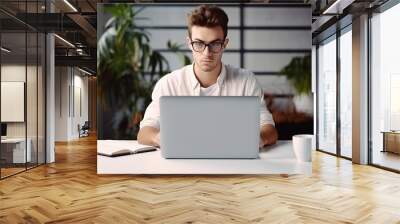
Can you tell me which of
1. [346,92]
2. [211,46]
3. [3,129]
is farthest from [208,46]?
[346,92]

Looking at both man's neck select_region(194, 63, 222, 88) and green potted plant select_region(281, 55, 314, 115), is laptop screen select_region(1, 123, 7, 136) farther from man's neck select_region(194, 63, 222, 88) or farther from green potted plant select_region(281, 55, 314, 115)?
green potted plant select_region(281, 55, 314, 115)

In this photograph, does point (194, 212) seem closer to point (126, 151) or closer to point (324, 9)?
point (126, 151)

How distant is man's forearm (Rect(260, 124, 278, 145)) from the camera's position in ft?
13.8

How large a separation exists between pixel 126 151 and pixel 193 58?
1219 millimetres

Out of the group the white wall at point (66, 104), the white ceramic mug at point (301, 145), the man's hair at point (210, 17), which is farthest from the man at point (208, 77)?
the white wall at point (66, 104)

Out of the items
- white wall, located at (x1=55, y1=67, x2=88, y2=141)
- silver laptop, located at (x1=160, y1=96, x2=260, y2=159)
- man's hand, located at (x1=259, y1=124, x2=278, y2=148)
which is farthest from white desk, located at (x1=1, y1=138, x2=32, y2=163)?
white wall, located at (x1=55, y1=67, x2=88, y2=141)

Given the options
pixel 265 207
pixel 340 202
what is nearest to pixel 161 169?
pixel 265 207

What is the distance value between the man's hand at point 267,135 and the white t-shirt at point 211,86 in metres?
0.05

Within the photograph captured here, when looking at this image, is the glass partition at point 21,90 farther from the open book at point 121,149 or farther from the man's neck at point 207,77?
the man's neck at point 207,77

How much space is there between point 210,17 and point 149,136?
1.42 meters

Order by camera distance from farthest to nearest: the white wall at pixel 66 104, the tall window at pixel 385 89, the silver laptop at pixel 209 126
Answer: the white wall at pixel 66 104 < the tall window at pixel 385 89 < the silver laptop at pixel 209 126

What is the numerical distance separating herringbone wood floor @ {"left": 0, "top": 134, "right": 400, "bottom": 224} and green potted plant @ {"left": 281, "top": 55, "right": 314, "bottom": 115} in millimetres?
1030

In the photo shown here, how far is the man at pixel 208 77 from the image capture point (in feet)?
13.7

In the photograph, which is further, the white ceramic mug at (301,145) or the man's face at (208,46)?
the white ceramic mug at (301,145)
